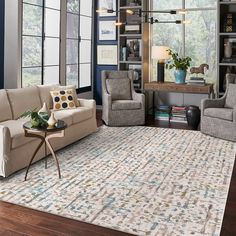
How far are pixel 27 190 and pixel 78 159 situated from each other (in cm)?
108

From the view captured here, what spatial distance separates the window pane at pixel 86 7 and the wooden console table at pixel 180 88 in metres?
2.32

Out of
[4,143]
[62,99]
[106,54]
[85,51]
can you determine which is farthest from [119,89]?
[4,143]

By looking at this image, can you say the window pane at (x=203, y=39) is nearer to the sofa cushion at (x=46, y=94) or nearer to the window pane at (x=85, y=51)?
the window pane at (x=85, y=51)

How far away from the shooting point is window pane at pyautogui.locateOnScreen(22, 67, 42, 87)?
5754 mm

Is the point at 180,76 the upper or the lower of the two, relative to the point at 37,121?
upper

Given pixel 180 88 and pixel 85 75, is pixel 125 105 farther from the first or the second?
pixel 85 75

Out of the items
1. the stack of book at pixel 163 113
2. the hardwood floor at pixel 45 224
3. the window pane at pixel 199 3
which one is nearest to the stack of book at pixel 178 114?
the stack of book at pixel 163 113

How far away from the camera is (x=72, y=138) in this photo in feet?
16.2

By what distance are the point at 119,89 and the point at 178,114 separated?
1315 millimetres

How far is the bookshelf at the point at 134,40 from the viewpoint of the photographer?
273 inches

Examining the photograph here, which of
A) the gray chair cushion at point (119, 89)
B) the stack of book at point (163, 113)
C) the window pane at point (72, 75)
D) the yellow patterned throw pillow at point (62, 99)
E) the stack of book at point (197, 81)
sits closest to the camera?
the yellow patterned throw pillow at point (62, 99)

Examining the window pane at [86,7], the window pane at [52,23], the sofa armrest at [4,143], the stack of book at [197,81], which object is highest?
the window pane at [86,7]

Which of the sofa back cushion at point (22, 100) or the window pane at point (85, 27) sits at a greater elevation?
the window pane at point (85, 27)

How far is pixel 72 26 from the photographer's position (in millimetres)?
7145
